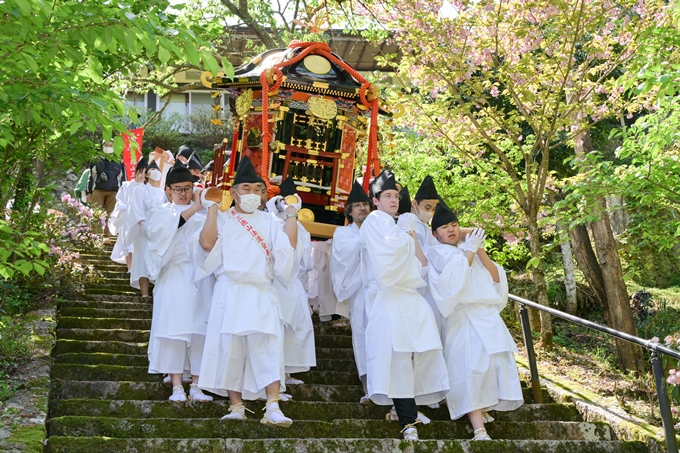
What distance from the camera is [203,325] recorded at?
6410mm

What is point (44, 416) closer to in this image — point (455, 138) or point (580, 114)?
point (455, 138)

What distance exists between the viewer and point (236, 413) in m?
5.76

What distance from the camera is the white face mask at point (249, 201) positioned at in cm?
620

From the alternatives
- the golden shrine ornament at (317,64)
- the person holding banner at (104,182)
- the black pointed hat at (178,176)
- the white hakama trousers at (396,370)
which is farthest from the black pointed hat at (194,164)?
the white hakama trousers at (396,370)

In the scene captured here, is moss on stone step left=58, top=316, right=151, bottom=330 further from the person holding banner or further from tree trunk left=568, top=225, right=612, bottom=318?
tree trunk left=568, top=225, right=612, bottom=318

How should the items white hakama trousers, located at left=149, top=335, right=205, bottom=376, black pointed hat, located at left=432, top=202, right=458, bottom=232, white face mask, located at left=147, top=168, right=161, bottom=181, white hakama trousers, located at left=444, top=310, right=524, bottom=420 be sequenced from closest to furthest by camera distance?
white hakama trousers, located at left=444, top=310, right=524, bottom=420 < white hakama trousers, located at left=149, top=335, right=205, bottom=376 < black pointed hat, located at left=432, top=202, right=458, bottom=232 < white face mask, located at left=147, top=168, right=161, bottom=181

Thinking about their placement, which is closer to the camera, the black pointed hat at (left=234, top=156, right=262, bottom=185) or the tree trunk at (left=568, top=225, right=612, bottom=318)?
the black pointed hat at (left=234, top=156, right=262, bottom=185)

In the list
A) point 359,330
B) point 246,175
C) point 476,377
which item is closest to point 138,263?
point 246,175

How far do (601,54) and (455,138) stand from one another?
2.23m

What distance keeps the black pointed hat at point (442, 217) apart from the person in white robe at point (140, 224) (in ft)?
11.2


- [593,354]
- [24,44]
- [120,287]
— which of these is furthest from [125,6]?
[593,354]

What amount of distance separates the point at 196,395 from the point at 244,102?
509cm

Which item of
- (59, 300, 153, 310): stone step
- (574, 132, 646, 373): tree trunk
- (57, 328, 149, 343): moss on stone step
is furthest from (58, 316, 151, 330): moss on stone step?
(574, 132, 646, 373): tree trunk

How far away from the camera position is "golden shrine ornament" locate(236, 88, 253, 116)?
400 inches
